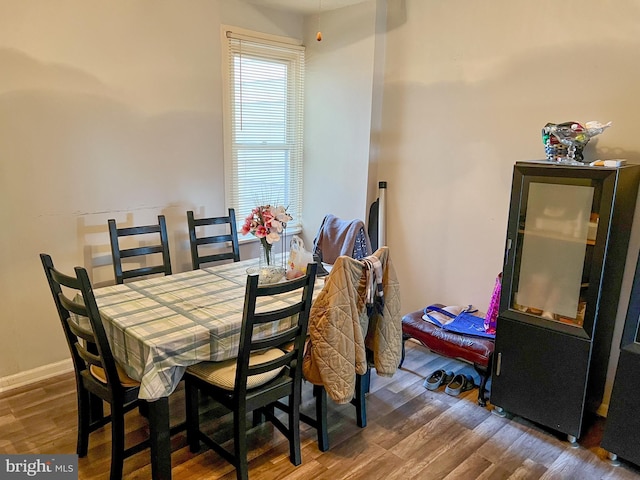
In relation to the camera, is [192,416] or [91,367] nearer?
[91,367]

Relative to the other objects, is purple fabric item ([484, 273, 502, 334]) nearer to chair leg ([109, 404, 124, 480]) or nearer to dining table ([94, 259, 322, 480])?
dining table ([94, 259, 322, 480])

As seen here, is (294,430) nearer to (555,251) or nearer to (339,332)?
(339,332)

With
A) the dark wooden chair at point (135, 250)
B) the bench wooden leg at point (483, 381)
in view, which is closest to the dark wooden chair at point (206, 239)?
the dark wooden chair at point (135, 250)

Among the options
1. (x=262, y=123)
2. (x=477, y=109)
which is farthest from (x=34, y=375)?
(x=477, y=109)

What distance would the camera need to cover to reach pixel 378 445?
250cm

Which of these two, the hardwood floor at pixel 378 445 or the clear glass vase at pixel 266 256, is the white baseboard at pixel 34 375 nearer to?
the hardwood floor at pixel 378 445

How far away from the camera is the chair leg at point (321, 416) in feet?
7.86

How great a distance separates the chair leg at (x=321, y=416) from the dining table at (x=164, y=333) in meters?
0.39

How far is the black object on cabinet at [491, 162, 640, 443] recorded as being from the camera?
2377 millimetres

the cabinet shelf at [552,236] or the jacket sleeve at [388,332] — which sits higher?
the cabinet shelf at [552,236]

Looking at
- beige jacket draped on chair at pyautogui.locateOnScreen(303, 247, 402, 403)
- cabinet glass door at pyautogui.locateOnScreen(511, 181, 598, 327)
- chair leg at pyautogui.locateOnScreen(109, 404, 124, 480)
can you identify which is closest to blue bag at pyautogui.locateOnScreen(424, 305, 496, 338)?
cabinet glass door at pyautogui.locateOnScreen(511, 181, 598, 327)

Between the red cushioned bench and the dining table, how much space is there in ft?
3.50

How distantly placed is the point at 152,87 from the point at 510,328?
9.04 ft

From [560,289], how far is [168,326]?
206 cm
